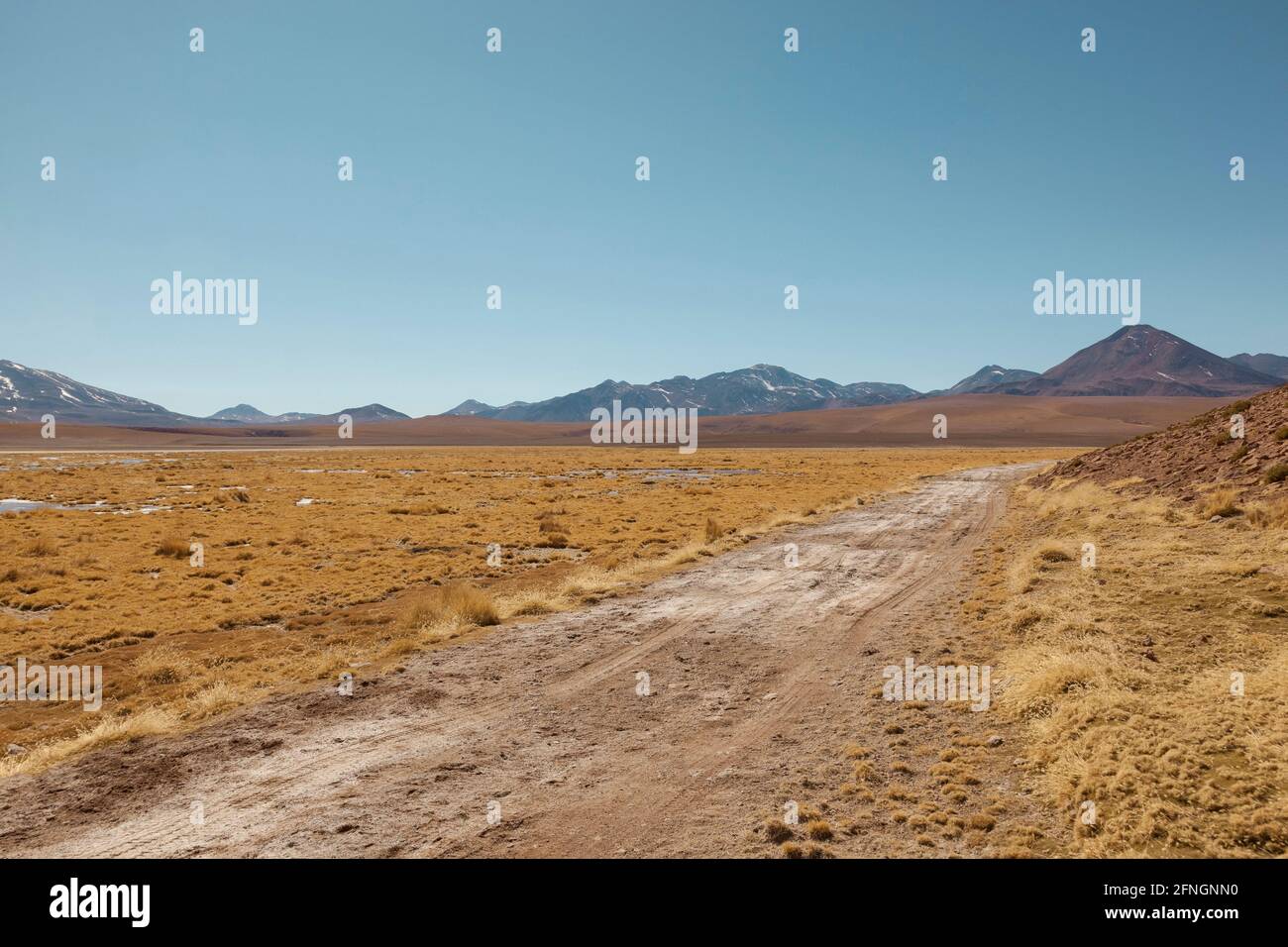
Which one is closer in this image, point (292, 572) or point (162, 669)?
point (162, 669)

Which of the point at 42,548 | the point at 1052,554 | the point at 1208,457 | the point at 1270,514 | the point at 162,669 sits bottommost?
the point at 162,669

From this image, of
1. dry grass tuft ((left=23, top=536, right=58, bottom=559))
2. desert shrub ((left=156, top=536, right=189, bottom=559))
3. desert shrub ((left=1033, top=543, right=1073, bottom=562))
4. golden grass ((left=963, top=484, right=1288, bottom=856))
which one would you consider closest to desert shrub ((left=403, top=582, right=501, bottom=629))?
golden grass ((left=963, top=484, right=1288, bottom=856))

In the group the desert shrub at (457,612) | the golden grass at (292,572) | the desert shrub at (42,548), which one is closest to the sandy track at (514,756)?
the desert shrub at (457,612)

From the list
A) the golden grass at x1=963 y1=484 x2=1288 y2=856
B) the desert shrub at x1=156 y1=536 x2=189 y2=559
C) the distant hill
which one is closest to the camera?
the golden grass at x1=963 y1=484 x2=1288 y2=856

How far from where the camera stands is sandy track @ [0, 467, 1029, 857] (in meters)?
6.39

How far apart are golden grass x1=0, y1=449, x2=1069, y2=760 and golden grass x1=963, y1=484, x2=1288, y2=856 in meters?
9.78

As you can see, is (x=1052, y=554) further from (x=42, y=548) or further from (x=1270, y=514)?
(x=42, y=548)

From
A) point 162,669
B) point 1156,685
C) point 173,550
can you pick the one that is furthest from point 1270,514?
point 173,550

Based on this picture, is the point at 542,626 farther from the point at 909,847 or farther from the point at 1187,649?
the point at 1187,649

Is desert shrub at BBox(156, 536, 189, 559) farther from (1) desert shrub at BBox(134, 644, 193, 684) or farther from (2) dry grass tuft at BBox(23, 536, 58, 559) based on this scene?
(1) desert shrub at BBox(134, 644, 193, 684)

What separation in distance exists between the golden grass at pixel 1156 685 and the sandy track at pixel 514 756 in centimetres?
236

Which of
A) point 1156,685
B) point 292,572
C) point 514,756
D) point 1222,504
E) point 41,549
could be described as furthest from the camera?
point 41,549

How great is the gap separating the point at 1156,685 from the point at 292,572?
72.7 ft

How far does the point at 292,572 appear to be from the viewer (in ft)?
71.1
